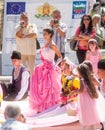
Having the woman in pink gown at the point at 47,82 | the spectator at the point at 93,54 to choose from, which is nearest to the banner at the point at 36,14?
the spectator at the point at 93,54

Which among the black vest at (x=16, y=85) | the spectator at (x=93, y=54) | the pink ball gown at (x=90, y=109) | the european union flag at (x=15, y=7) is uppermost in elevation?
the european union flag at (x=15, y=7)

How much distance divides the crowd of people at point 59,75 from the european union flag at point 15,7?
164 centimetres

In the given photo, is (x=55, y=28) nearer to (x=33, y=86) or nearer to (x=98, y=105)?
(x=33, y=86)

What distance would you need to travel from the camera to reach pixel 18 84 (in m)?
10.1

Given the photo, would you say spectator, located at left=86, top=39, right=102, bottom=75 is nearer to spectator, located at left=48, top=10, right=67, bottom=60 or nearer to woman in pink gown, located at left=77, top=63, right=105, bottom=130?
spectator, located at left=48, top=10, right=67, bottom=60

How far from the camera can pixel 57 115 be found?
888 centimetres

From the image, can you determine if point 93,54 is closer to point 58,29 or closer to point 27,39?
point 58,29

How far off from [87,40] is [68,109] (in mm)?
2537

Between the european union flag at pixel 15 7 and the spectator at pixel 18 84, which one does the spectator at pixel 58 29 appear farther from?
the european union flag at pixel 15 7

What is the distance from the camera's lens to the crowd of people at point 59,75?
730 cm

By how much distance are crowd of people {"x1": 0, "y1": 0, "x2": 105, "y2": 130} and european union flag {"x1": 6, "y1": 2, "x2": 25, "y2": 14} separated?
1.64m

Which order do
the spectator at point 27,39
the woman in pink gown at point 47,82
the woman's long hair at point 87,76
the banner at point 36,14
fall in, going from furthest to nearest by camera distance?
the banner at point 36,14 → the spectator at point 27,39 → the woman in pink gown at point 47,82 → the woman's long hair at point 87,76

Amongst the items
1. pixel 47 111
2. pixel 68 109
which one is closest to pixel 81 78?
pixel 68 109

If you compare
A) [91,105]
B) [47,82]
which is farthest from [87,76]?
[47,82]
